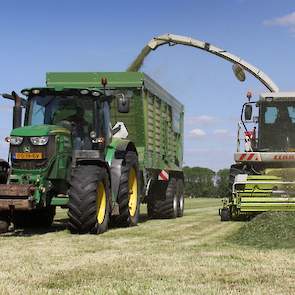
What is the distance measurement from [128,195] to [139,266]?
4.58m

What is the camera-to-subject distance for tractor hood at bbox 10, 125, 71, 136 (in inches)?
372

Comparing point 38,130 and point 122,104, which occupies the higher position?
point 122,104

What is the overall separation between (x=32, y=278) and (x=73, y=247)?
219 cm

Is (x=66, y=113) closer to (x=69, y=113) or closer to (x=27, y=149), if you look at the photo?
(x=69, y=113)

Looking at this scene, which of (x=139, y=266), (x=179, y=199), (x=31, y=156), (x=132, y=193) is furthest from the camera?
(x=179, y=199)

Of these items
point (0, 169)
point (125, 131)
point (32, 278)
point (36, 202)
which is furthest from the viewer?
point (125, 131)

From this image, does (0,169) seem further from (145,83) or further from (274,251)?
(274,251)

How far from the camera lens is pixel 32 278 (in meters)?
5.46

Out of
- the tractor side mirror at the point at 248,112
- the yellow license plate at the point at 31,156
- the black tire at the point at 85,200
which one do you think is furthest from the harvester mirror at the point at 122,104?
the tractor side mirror at the point at 248,112

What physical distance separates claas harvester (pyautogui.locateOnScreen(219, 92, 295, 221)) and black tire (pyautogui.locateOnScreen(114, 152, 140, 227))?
2.39 metres

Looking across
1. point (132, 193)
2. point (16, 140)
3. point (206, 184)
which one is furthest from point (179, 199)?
point (206, 184)

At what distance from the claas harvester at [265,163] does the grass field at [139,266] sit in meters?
3.67

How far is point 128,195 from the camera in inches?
421

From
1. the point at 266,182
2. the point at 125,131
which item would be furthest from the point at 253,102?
the point at 125,131
